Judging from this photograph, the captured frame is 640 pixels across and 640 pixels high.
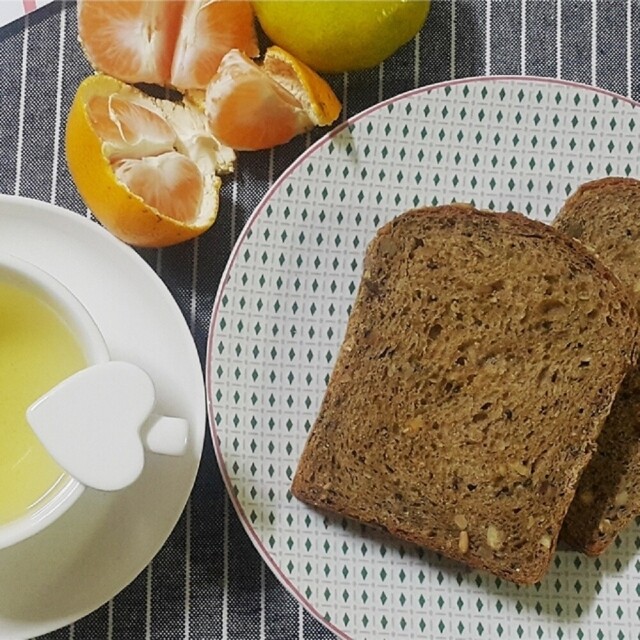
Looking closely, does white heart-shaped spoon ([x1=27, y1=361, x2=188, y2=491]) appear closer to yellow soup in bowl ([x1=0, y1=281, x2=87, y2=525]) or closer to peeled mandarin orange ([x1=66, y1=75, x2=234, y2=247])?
yellow soup in bowl ([x1=0, y1=281, x2=87, y2=525])

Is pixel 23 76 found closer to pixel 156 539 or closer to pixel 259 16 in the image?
pixel 259 16

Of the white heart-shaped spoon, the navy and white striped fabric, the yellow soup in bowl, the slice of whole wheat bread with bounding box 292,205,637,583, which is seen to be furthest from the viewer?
the navy and white striped fabric

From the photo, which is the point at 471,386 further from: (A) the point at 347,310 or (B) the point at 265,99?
(B) the point at 265,99

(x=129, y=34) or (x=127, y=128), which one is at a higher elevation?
(x=129, y=34)

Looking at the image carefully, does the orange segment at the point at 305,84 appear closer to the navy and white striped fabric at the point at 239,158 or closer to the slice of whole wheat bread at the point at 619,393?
the navy and white striped fabric at the point at 239,158

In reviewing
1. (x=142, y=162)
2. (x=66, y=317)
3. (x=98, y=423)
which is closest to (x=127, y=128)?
(x=142, y=162)

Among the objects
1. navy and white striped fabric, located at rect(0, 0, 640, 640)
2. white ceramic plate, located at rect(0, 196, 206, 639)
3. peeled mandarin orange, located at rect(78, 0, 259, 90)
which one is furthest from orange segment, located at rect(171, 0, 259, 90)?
white ceramic plate, located at rect(0, 196, 206, 639)

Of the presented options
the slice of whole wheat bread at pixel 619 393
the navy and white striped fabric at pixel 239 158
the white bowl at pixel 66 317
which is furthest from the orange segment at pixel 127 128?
the slice of whole wheat bread at pixel 619 393

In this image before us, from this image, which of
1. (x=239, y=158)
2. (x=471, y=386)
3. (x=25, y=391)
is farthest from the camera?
(x=239, y=158)
